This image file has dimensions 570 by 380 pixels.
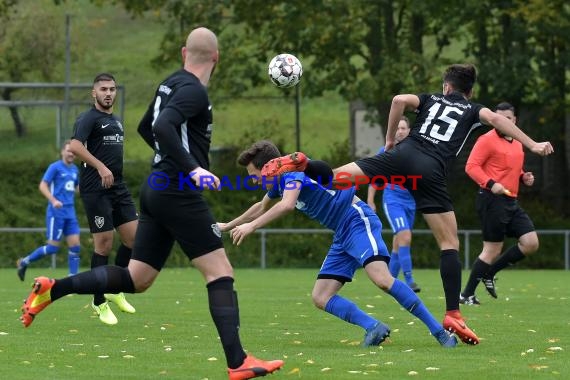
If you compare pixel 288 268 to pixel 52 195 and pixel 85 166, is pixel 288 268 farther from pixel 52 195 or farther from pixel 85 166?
pixel 85 166

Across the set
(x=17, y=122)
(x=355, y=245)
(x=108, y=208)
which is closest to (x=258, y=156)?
(x=355, y=245)

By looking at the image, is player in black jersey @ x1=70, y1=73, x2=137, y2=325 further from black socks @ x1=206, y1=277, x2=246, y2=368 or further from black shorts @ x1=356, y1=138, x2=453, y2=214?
black socks @ x1=206, y1=277, x2=246, y2=368

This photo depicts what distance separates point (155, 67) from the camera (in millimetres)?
29891

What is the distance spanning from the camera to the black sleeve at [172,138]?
686 cm

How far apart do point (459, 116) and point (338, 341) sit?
6.64 ft

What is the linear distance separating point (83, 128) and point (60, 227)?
8235 mm

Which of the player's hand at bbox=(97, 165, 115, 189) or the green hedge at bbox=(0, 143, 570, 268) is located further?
the green hedge at bbox=(0, 143, 570, 268)

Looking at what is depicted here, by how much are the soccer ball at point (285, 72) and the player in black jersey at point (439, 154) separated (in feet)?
9.78

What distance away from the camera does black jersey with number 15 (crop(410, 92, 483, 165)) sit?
952 cm

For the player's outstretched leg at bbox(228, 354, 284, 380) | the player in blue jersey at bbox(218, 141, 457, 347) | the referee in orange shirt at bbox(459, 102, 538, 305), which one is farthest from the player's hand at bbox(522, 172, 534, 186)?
the player's outstretched leg at bbox(228, 354, 284, 380)

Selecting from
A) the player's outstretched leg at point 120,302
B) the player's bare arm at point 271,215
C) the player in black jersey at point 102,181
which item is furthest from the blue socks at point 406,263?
the player's bare arm at point 271,215

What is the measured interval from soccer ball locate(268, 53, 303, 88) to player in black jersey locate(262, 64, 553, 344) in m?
2.98

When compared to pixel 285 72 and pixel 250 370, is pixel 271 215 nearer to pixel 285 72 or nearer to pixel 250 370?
pixel 250 370

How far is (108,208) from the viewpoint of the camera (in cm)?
1159
